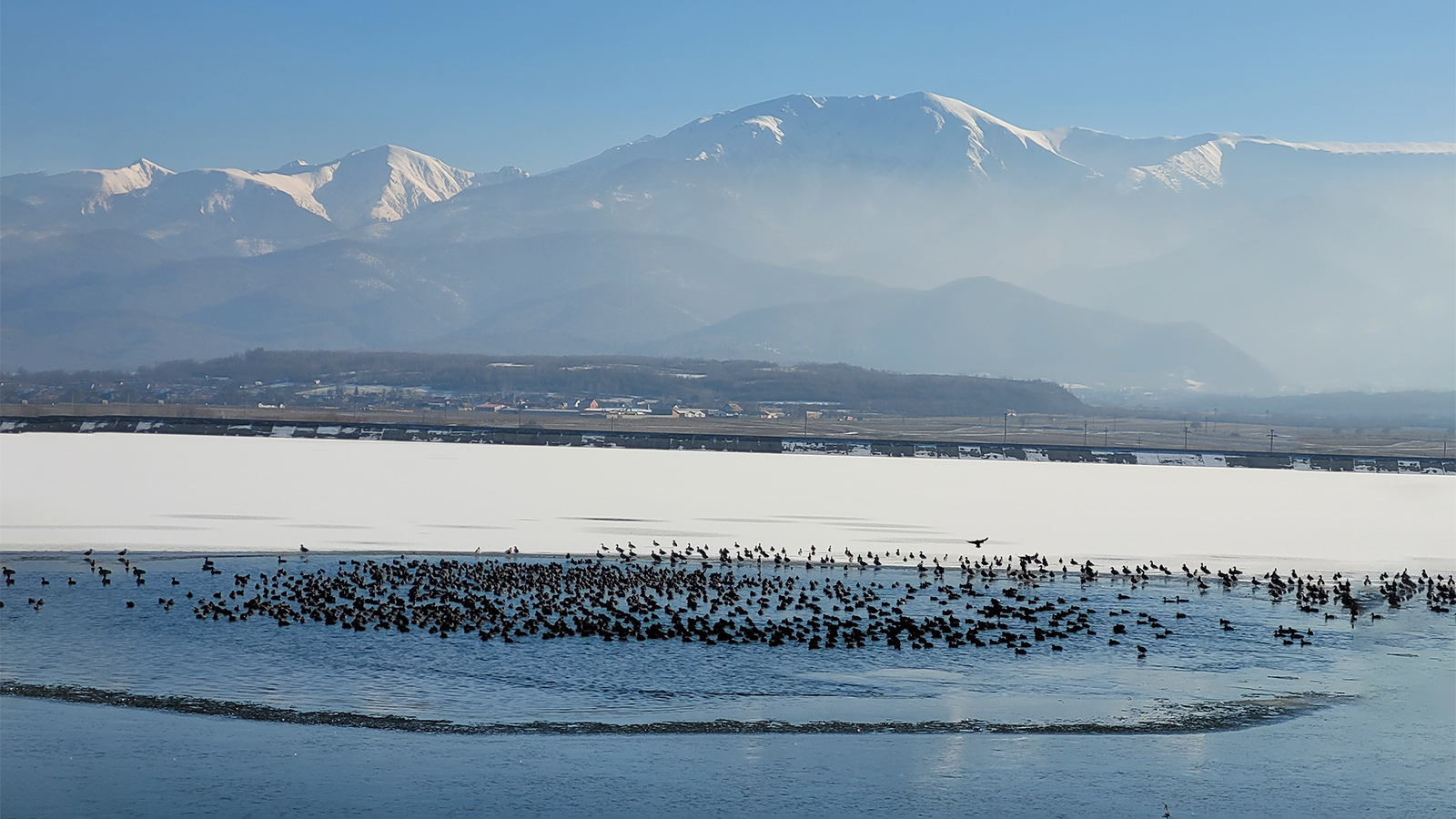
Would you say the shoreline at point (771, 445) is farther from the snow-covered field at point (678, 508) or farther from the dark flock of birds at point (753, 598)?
the dark flock of birds at point (753, 598)

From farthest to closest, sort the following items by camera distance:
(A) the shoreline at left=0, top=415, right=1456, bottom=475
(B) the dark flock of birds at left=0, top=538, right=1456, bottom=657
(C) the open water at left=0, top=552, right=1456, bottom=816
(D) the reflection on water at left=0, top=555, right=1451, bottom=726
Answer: (A) the shoreline at left=0, top=415, right=1456, bottom=475 < (B) the dark flock of birds at left=0, top=538, right=1456, bottom=657 < (D) the reflection on water at left=0, top=555, right=1451, bottom=726 < (C) the open water at left=0, top=552, right=1456, bottom=816

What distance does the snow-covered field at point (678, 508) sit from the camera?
32.7 m

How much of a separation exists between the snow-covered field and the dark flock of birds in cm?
376

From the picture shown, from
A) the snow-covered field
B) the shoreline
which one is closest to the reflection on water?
the snow-covered field

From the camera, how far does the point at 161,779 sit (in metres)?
11.5

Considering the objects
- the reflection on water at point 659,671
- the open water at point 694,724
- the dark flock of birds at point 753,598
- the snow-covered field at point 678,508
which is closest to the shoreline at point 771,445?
the snow-covered field at point 678,508

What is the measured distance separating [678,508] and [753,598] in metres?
22.1

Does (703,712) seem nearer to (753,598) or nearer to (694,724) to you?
(694,724)

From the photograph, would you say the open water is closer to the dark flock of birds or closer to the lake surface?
the lake surface

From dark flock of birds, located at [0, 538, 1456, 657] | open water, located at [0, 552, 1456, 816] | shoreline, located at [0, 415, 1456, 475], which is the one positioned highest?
shoreline, located at [0, 415, 1456, 475]

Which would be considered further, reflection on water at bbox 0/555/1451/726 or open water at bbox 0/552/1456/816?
reflection on water at bbox 0/555/1451/726

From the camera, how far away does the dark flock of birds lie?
1916cm

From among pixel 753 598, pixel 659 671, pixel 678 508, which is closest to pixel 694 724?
pixel 659 671

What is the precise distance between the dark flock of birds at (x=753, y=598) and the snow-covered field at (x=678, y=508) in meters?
3.76
